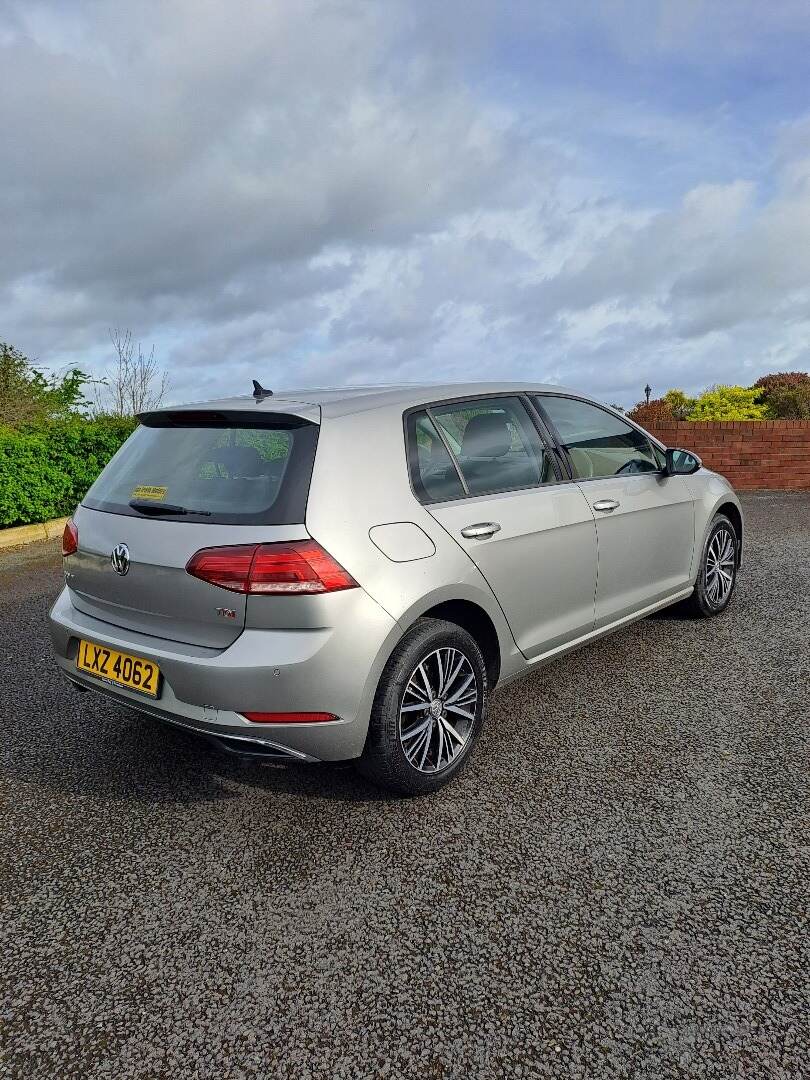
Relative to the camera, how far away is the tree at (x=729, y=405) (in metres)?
18.6

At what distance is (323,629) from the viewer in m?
2.58

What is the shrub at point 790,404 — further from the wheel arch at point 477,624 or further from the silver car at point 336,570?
the wheel arch at point 477,624

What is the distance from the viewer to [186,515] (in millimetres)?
2816

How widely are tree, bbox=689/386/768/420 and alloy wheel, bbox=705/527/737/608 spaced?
46.8 feet

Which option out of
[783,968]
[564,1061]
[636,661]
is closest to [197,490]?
[564,1061]

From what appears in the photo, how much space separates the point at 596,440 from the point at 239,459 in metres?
2.10

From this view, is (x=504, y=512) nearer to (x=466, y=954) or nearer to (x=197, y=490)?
(x=197, y=490)

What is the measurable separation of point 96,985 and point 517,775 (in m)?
1.70

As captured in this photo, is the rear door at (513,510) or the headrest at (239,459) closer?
the headrest at (239,459)

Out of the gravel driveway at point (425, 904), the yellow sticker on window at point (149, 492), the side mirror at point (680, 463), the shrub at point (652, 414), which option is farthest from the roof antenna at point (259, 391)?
the shrub at point (652, 414)

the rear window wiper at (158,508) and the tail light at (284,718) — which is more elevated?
the rear window wiper at (158,508)

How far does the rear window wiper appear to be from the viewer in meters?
2.80

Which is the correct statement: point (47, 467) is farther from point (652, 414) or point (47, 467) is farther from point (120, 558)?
point (652, 414)

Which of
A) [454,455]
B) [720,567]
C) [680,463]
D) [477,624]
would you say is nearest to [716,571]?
[720,567]
